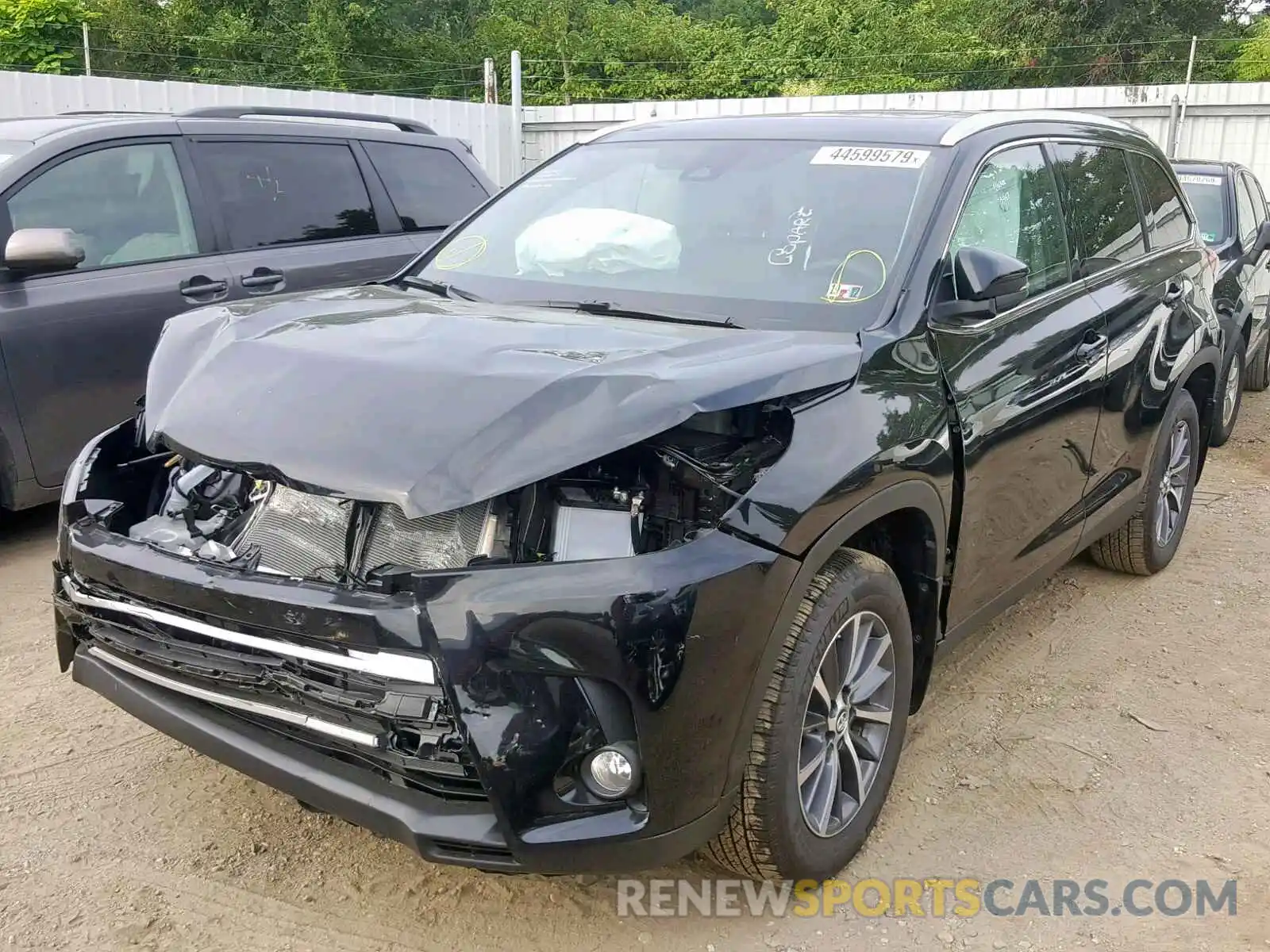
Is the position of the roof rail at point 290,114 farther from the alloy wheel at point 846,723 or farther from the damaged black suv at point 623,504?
the alloy wheel at point 846,723

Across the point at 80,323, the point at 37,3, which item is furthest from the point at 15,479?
the point at 37,3

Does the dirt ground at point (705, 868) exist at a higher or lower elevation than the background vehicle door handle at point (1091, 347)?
lower

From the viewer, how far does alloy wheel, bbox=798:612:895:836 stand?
2707 mm

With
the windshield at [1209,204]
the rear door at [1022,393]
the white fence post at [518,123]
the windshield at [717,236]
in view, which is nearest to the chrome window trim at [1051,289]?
the rear door at [1022,393]

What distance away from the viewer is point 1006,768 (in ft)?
11.3

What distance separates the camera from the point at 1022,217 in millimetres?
3662

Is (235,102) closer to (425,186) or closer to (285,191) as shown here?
(425,186)

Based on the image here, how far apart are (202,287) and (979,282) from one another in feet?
12.3

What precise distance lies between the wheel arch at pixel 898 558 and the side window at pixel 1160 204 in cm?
238

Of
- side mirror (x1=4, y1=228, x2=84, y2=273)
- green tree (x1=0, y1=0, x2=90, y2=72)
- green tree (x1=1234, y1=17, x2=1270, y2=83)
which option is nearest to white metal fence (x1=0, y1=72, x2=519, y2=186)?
side mirror (x1=4, y1=228, x2=84, y2=273)

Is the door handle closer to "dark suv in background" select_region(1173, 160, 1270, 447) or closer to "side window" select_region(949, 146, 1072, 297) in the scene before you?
"side window" select_region(949, 146, 1072, 297)

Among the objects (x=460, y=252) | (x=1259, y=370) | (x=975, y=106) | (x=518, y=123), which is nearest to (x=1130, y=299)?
(x=460, y=252)

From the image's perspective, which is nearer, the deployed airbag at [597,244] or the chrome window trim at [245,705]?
the chrome window trim at [245,705]

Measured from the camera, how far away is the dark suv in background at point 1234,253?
7.20 meters
